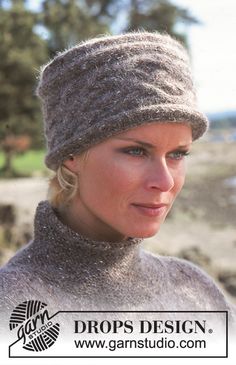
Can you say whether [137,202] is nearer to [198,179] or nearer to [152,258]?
[152,258]

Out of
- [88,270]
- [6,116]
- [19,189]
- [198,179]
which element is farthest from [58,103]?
[198,179]

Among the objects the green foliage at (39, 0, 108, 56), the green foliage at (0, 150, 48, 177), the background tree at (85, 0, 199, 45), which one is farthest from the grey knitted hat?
the green foliage at (0, 150, 48, 177)

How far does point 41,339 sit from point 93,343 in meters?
0.12

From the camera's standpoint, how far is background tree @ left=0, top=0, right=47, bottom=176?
5.87 m

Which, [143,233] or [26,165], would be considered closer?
[143,233]

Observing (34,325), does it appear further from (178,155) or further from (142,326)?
(178,155)

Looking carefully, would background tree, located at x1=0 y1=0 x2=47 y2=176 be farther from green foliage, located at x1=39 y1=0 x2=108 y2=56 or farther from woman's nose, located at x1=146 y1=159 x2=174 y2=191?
woman's nose, located at x1=146 y1=159 x2=174 y2=191

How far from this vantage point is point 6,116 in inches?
235

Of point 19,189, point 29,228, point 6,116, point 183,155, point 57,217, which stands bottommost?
point 57,217

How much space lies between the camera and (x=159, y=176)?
43.5 inches

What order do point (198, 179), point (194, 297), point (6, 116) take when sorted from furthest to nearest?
1. point (198, 179)
2. point (6, 116)
3. point (194, 297)

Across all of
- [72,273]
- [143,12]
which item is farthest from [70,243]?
[143,12]

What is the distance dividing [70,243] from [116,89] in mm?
331

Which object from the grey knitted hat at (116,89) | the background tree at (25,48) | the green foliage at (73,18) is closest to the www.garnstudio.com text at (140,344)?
the grey knitted hat at (116,89)
